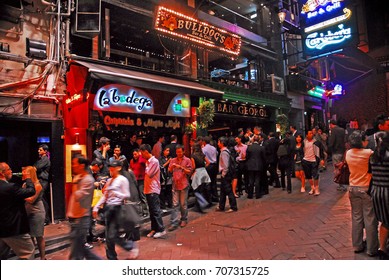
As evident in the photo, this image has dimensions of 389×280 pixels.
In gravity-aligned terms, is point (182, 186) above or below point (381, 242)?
above

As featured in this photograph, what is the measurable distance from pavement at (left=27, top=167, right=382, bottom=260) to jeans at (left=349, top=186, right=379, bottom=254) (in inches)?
7.2

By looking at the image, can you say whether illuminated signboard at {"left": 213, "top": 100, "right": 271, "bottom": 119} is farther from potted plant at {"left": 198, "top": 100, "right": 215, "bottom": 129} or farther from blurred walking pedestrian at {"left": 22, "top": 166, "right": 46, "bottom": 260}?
blurred walking pedestrian at {"left": 22, "top": 166, "right": 46, "bottom": 260}

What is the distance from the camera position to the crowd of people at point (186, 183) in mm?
3727

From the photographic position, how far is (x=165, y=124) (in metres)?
9.90

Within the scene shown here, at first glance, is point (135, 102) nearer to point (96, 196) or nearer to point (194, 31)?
point (194, 31)

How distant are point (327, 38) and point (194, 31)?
7176 millimetres

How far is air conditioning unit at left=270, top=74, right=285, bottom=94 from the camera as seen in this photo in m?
15.2

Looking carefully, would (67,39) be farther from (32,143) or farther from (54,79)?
(32,143)

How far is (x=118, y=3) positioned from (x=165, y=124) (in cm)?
438

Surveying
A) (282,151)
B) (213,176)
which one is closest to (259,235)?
(213,176)

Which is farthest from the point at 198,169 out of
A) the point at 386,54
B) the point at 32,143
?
the point at 386,54

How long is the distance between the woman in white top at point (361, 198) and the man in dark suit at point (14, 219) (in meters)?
4.71

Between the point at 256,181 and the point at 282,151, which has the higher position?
the point at 282,151

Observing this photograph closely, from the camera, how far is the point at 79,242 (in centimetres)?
361
